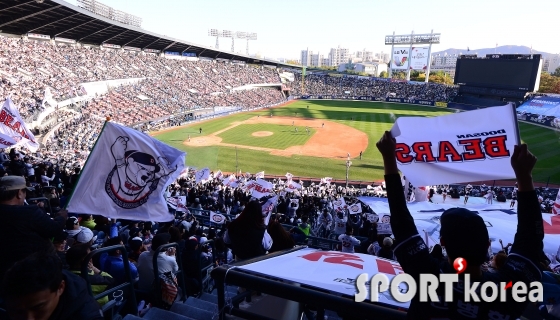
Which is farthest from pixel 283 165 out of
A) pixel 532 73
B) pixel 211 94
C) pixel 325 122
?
pixel 532 73

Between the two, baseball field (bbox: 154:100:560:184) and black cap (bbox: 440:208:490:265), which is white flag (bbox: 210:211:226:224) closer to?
black cap (bbox: 440:208:490:265)

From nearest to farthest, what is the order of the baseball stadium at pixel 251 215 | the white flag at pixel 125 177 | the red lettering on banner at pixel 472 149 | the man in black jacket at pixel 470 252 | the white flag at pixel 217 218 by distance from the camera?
the man in black jacket at pixel 470 252 → the baseball stadium at pixel 251 215 → the red lettering on banner at pixel 472 149 → the white flag at pixel 125 177 → the white flag at pixel 217 218

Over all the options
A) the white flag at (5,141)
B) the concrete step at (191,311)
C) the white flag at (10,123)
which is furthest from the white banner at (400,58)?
the concrete step at (191,311)

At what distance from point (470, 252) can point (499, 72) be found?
218 feet

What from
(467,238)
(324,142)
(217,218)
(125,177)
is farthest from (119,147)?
(324,142)

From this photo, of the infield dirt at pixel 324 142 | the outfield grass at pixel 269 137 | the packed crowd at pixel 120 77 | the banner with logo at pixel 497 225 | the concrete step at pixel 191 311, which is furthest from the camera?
the outfield grass at pixel 269 137

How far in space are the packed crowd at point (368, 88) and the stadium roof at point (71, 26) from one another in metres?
35.2

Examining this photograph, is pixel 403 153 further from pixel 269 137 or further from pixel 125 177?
pixel 269 137

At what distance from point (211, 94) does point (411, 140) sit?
6262 centimetres

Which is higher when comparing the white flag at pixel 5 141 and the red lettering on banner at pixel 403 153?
the red lettering on banner at pixel 403 153

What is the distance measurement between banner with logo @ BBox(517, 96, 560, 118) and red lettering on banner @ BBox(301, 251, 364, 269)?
197 feet

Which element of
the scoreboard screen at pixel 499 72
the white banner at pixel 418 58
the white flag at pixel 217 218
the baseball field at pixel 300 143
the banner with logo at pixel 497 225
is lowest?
the baseball field at pixel 300 143

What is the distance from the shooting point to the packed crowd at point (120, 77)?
33.9 metres

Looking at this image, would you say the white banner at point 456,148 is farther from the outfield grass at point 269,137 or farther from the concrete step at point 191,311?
the outfield grass at point 269,137
